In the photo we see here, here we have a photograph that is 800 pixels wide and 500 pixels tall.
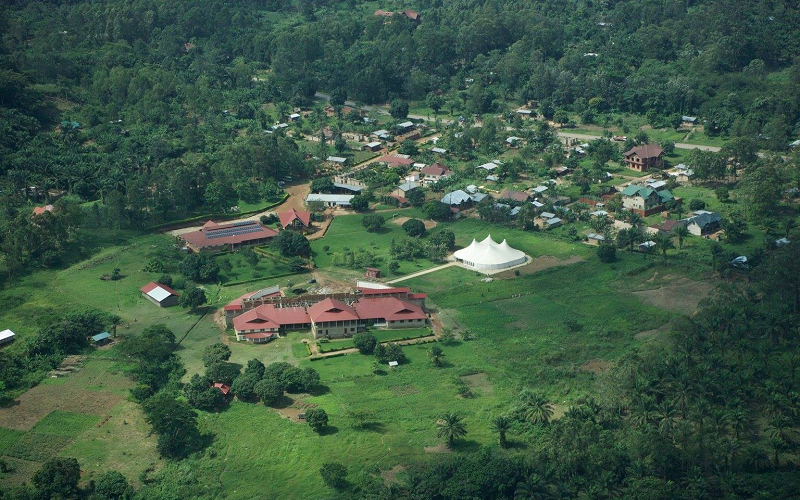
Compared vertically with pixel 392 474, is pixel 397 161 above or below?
below

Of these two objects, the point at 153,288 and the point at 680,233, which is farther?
the point at 680,233

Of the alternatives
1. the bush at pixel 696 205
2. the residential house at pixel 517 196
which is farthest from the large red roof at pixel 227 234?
the bush at pixel 696 205

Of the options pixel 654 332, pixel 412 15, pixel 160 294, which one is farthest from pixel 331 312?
pixel 412 15

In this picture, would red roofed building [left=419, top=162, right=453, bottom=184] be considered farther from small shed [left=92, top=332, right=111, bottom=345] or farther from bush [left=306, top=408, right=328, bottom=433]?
bush [left=306, top=408, right=328, bottom=433]

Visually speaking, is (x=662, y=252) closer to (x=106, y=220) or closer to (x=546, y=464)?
(x=546, y=464)

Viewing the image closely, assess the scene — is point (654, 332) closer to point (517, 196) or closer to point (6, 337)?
point (517, 196)

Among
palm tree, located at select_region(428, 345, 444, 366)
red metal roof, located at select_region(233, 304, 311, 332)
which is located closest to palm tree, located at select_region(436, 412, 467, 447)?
palm tree, located at select_region(428, 345, 444, 366)

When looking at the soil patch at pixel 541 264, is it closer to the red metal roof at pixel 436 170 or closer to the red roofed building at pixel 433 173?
the red roofed building at pixel 433 173
